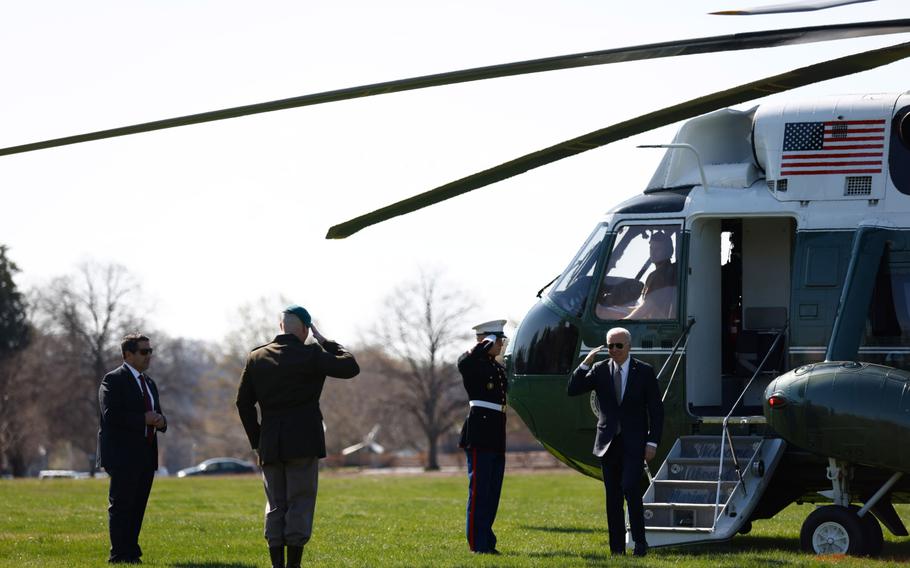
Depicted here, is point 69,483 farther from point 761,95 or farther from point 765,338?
point 761,95

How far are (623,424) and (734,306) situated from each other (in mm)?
2538

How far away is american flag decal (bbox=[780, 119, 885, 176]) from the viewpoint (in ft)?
36.6

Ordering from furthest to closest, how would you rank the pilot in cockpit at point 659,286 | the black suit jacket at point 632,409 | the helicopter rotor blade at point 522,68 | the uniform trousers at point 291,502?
the pilot in cockpit at point 659,286, the black suit jacket at point 632,409, the uniform trousers at point 291,502, the helicopter rotor blade at point 522,68

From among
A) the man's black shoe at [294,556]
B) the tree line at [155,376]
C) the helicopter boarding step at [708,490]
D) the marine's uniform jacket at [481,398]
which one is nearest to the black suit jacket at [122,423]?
the man's black shoe at [294,556]

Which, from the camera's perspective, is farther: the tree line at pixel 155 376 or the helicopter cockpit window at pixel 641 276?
the tree line at pixel 155 376

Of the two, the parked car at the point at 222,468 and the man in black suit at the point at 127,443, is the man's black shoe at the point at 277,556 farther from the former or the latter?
the parked car at the point at 222,468

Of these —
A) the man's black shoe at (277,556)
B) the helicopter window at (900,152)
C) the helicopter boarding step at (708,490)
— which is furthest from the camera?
the helicopter window at (900,152)

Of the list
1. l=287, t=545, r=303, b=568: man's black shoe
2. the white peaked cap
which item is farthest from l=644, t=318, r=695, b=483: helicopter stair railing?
l=287, t=545, r=303, b=568: man's black shoe

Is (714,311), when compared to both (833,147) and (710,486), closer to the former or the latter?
(833,147)

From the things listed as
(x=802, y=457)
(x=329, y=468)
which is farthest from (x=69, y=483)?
(x=329, y=468)

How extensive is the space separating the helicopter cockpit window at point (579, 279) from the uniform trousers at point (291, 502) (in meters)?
3.84

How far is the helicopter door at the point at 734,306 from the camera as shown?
11.8 metres

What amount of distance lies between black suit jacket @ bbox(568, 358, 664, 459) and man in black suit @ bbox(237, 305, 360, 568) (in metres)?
2.31

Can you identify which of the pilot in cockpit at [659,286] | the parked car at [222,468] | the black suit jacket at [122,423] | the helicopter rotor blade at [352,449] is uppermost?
the pilot in cockpit at [659,286]
